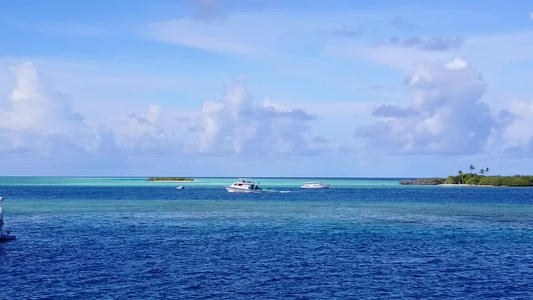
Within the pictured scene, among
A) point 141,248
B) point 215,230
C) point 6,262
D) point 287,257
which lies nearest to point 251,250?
point 287,257

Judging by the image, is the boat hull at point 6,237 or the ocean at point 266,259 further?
the boat hull at point 6,237

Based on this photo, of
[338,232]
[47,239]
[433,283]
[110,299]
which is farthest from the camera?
[338,232]

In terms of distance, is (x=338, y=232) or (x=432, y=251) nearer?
(x=432, y=251)

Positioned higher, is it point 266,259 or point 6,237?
point 6,237

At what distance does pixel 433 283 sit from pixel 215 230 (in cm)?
3945

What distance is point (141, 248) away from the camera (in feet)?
199

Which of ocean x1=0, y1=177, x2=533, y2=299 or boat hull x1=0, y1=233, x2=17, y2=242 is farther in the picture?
boat hull x1=0, y1=233, x2=17, y2=242

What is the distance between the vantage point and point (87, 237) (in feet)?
228

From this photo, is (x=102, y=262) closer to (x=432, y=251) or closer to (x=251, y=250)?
(x=251, y=250)

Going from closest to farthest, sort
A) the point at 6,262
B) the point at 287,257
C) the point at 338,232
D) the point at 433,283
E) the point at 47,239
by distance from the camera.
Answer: the point at 433,283 < the point at 6,262 < the point at 287,257 < the point at 47,239 < the point at 338,232

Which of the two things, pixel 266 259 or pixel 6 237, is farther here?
pixel 6 237

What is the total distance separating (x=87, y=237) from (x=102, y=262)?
18.3m

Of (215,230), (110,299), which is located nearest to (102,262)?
(110,299)

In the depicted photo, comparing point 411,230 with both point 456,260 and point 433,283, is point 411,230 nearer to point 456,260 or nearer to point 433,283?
point 456,260
